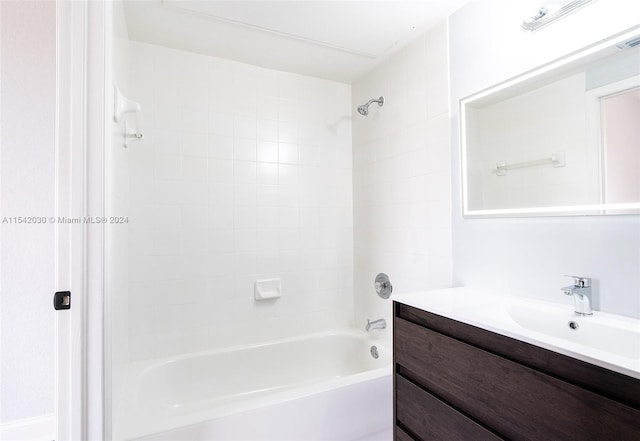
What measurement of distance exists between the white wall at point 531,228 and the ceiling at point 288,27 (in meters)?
0.29

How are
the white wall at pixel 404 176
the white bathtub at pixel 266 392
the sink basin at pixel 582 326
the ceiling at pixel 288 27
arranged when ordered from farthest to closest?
the white wall at pixel 404 176, the ceiling at pixel 288 27, the white bathtub at pixel 266 392, the sink basin at pixel 582 326

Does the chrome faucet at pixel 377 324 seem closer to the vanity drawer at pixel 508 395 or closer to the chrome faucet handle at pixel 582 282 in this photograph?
the vanity drawer at pixel 508 395

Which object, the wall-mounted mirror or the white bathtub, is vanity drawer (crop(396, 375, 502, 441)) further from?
the wall-mounted mirror

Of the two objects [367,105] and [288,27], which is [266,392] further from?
[288,27]

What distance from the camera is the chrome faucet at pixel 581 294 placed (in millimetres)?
984

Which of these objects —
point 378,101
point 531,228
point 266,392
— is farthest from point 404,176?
point 266,392

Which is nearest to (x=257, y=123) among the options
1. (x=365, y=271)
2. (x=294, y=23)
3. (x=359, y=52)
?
(x=294, y=23)

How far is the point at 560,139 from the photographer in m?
1.15

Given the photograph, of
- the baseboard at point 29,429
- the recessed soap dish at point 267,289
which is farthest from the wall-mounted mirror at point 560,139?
the baseboard at point 29,429

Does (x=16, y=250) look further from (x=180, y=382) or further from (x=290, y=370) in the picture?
(x=290, y=370)

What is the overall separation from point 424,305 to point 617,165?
0.79 meters

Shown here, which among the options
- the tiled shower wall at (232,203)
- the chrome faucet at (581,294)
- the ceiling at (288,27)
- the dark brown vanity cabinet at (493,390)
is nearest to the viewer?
the dark brown vanity cabinet at (493,390)

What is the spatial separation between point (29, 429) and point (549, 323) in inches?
86.2

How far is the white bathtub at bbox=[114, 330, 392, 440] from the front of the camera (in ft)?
4.07
